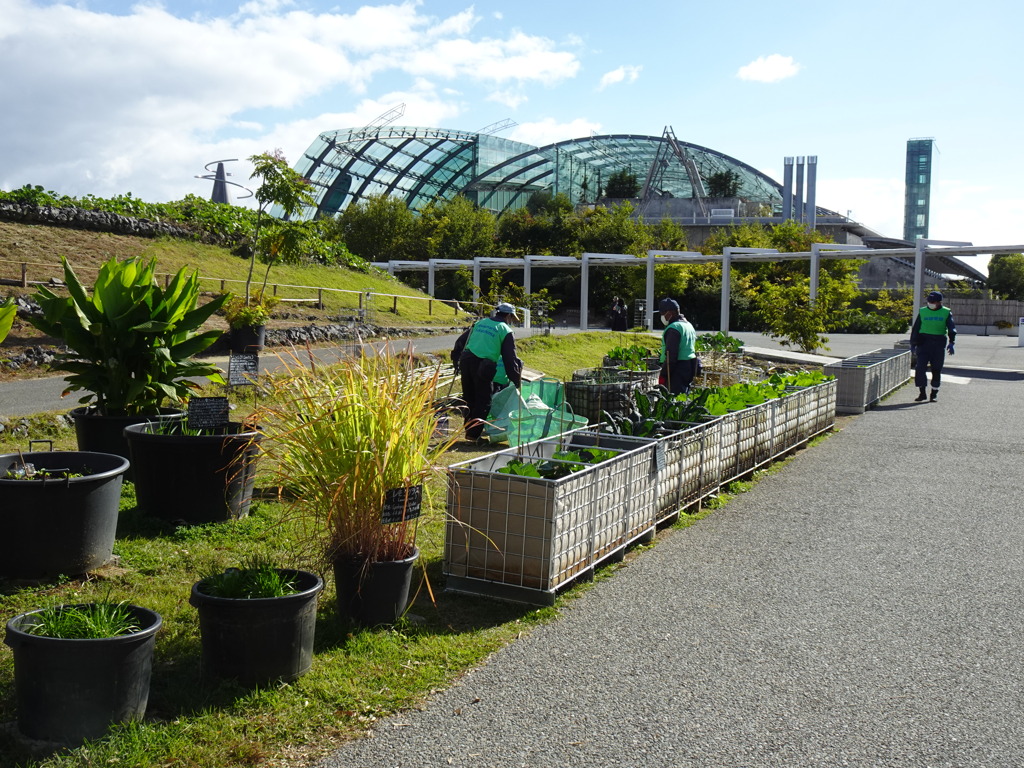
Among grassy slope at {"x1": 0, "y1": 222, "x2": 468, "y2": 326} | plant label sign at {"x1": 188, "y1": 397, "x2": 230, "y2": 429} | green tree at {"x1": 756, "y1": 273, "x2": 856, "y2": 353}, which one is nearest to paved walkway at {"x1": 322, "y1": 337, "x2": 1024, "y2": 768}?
plant label sign at {"x1": 188, "y1": 397, "x2": 230, "y2": 429}

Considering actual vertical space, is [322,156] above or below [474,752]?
above

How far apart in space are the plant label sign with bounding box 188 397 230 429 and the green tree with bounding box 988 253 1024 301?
66.6 meters

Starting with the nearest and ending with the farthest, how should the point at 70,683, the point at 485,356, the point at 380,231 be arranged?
the point at 70,683 < the point at 485,356 < the point at 380,231

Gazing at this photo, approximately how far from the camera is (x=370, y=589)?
445 centimetres

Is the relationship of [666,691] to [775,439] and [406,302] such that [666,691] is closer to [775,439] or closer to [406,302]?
[775,439]

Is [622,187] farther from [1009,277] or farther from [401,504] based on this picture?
[401,504]

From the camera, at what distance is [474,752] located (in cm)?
340

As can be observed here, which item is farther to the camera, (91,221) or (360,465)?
(91,221)

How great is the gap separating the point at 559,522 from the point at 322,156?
237 ft

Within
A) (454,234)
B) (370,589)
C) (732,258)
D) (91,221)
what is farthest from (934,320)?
(454,234)

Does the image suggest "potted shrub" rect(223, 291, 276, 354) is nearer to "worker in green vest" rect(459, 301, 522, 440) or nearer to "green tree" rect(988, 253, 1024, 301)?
"worker in green vest" rect(459, 301, 522, 440)

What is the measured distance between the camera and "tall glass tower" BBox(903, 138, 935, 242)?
17888 centimetres

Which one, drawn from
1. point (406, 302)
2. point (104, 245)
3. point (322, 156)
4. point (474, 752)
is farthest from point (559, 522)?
point (322, 156)

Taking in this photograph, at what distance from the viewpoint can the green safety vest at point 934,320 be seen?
16.0 meters
